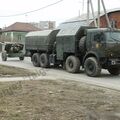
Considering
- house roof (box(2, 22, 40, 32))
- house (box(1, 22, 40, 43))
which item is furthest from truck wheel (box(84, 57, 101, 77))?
house roof (box(2, 22, 40, 32))

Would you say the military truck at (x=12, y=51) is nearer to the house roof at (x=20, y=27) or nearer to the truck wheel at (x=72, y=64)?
the truck wheel at (x=72, y=64)

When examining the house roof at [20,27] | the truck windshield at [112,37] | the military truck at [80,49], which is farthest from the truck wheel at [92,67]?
the house roof at [20,27]

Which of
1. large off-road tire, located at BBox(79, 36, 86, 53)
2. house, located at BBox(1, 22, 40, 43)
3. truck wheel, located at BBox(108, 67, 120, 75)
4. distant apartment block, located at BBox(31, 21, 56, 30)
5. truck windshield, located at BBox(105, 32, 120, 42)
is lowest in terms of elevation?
truck wheel, located at BBox(108, 67, 120, 75)

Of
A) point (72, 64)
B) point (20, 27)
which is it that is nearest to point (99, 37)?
point (72, 64)

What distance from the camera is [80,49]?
21953 millimetres

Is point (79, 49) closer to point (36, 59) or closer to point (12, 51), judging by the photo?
point (36, 59)

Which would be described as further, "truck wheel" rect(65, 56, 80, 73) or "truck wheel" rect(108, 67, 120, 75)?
"truck wheel" rect(65, 56, 80, 73)

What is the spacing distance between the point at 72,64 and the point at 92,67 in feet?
6.46

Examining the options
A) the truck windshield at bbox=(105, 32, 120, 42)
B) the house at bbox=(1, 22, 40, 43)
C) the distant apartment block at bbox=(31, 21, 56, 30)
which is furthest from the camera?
the distant apartment block at bbox=(31, 21, 56, 30)

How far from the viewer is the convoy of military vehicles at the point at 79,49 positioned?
20203mm

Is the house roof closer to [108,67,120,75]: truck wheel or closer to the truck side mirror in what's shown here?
[108,67,120,75]: truck wheel

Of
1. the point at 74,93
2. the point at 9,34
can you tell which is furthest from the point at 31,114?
the point at 9,34

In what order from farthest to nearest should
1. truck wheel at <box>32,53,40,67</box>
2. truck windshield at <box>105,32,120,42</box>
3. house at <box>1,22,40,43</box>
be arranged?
house at <box>1,22,40,43</box>, truck wheel at <box>32,53,40,67</box>, truck windshield at <box>105,32,120,42</box>

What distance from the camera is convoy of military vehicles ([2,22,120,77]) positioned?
66.3 ft
